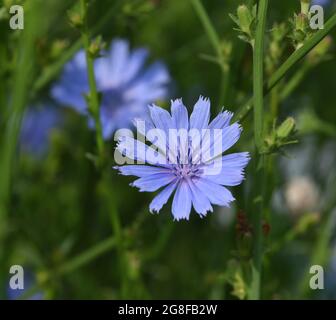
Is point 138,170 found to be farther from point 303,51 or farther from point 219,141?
point 303,51

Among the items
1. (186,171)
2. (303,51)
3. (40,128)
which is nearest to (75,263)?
(186,171)

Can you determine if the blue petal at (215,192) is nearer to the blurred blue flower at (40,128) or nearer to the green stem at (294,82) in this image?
the green stem at (294,82)

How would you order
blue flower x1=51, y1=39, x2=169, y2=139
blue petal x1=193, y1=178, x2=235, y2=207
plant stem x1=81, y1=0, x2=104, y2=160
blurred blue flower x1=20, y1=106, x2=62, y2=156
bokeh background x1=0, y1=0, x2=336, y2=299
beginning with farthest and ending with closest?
blurred blue flower x1=20, y1=106, x2=62, y2=156 < blue flower x1=51, y1=39, x2=169, y2=139 < bokeh background x1=0, y1=0, x2=336, y2=299 < plant stem x1=81, y1=0, x2=104, y2=160 < blue petal x1=193, y1=178, x2=235, y2=207

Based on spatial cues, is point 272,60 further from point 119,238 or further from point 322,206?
point 322,206

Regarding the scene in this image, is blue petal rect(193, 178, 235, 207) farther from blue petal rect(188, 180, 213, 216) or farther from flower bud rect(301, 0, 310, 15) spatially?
flower bud rect(301, 0, 310, 15)

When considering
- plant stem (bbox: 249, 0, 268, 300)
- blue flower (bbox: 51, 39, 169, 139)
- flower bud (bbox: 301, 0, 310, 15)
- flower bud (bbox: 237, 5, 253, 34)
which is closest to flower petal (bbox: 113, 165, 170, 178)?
plant stem (bbox: 249, 0, 268, 300)
